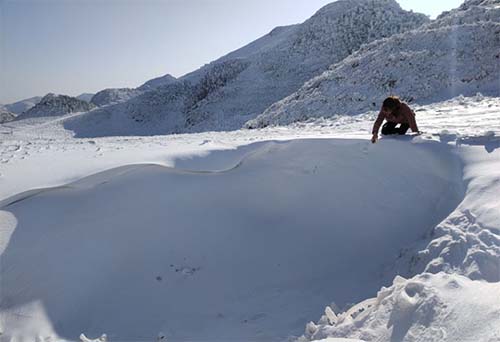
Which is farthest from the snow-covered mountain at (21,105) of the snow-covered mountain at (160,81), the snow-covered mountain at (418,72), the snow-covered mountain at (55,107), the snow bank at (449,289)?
the snow bank at (449,289)

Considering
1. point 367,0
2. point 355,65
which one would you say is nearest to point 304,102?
point 355,65

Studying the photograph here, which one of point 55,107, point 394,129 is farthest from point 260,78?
point 394,129

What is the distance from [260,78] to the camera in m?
32.3

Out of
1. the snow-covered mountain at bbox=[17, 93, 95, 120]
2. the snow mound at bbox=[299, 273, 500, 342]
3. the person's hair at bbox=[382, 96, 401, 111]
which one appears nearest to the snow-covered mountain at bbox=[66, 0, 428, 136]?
the snow-covered mountain at bbox=[17, 93, 95, 120]

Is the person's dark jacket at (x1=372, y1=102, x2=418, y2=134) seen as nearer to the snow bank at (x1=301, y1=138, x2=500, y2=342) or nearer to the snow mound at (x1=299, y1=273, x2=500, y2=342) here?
the snow bank at (x1=301, y1=138, x2=500, y2=342)

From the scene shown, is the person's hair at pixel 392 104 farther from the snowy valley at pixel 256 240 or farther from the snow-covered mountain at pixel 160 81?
the snow-covered mountain at pixel 160 81

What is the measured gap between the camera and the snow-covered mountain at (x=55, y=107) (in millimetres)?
43375

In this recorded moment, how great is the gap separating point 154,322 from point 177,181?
5.49 feet

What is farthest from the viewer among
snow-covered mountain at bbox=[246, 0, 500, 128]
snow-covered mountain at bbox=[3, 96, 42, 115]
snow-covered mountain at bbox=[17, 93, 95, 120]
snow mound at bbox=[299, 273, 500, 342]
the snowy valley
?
snow-covered mountain at bbox=[3, 96, 42, 115]

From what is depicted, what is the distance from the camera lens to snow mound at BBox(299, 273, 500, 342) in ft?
5.92

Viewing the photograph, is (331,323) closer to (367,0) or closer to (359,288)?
(359,288)

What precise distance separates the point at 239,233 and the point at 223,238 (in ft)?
0.65

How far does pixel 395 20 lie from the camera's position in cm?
3278

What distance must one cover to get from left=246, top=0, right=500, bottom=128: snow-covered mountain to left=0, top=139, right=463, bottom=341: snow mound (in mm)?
10605
